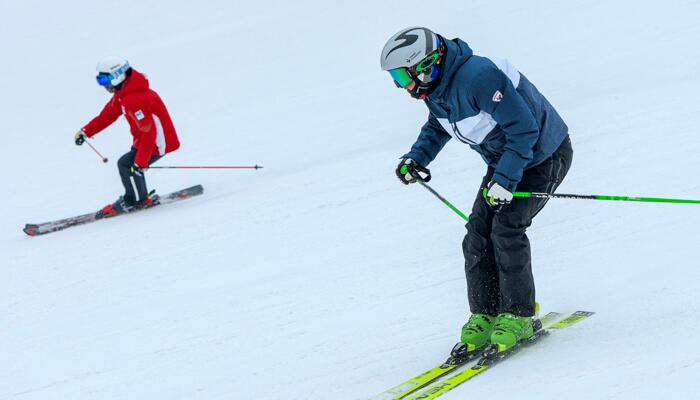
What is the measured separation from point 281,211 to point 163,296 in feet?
6.76

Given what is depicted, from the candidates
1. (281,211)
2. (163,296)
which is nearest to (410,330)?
(163,296)

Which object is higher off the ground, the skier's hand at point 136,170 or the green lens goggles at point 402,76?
the skier's hand at point 136,170

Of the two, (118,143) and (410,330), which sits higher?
(118,143)

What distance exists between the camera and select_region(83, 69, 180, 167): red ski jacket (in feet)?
31.3

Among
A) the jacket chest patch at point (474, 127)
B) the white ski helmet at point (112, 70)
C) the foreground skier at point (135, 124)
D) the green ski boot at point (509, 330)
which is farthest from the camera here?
the foreground skier at point (135, 124)

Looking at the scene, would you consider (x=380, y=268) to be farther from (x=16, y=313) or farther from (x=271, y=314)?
(x=16, y=313)

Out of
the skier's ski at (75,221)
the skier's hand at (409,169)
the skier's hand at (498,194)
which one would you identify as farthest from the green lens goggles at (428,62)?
the skier's ski at (75,221)

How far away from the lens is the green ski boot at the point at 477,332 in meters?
4.41

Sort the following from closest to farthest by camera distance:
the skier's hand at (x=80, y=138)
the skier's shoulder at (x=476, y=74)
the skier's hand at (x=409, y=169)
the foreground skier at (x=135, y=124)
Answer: the skier's shoulder at (x=476, y=74) < the skier's hand at (x=409, y=169) < the foreground skier at (x=135, y=124) < the skier's hand at (x=80, y=138)

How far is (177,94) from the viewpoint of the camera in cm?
1641

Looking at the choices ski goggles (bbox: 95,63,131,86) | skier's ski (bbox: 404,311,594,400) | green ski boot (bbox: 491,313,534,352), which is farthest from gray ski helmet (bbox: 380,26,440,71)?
ski goggles (bbox: 95,63,131,86)

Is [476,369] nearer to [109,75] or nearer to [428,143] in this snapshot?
[428,143]

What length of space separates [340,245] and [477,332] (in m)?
2.76

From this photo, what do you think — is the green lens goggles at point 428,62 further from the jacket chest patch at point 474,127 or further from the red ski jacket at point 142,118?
the red ski jacket at point 142,118
